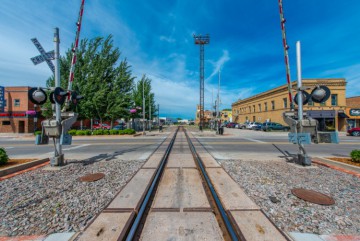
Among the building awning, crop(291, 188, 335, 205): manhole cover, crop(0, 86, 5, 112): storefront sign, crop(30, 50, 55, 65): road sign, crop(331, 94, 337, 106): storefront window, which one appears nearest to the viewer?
crop(291, 188, 335, 205): manhole cover

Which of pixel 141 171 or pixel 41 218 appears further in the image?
pixel 141 171

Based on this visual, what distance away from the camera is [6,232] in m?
2.77

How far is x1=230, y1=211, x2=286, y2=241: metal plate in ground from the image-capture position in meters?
2.58

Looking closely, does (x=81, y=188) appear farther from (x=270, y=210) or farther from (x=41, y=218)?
(x=270, y=210)

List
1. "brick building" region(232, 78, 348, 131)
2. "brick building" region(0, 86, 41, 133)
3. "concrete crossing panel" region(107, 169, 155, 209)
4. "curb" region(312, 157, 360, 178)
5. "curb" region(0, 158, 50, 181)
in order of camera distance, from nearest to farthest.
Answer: "concrete crossing panel" region(107, 169, 155, 209) → "curb" region(0, 158, 50, 181) → "curb" region(312, 157, 360, 178) → "brick building" region(0, 86, 41, 133) → "brick building" region(232, 78, 348, 131)

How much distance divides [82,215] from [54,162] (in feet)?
15.0

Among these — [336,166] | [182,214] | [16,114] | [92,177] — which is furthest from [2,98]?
[336,166]

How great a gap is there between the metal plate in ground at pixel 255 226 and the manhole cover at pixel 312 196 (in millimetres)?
1514

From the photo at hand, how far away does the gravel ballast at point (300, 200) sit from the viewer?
2979 millimetres

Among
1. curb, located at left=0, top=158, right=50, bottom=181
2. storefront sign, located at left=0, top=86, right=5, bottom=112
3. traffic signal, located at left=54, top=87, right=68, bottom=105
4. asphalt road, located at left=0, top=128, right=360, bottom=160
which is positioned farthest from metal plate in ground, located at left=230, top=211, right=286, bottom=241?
storefront sign, located at left=0, top=86, right=5, bottom=112

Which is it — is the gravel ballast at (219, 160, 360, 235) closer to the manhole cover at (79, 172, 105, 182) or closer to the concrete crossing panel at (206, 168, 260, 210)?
the concrete crossing panel at (206, 168, 260, 210)

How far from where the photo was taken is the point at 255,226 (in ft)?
9.36

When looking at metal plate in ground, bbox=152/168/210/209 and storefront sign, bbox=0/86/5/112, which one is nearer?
metal plate in ground, bbox=152/168/210/209

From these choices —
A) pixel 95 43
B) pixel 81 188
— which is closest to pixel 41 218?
pixel 81 188
